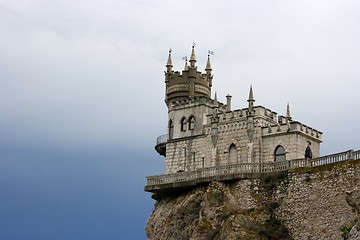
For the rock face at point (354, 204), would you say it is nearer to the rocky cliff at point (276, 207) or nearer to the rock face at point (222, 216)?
the rocky cliff at point (276, 207)

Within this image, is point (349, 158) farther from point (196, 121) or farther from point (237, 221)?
point (196, 121)

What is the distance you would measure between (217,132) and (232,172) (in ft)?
18.3

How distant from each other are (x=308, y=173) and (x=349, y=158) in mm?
3433

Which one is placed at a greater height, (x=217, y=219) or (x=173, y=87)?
(x=173, y=87)

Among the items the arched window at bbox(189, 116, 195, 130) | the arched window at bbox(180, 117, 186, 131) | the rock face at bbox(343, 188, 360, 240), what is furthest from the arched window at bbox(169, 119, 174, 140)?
the rock face at bbox(343, 188, 360, 240)

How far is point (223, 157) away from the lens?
62875 millimetres

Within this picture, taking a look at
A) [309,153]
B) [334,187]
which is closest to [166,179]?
[309,153]

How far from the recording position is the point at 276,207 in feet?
185

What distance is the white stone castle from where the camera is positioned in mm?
60406

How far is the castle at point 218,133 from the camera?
198 feet

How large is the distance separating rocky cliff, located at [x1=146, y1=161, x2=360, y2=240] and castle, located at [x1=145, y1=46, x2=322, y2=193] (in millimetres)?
2912

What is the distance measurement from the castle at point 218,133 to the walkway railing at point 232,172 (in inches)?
34.6

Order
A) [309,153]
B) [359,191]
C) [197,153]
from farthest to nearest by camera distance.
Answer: [197,153] → [309,153] → [359,191]

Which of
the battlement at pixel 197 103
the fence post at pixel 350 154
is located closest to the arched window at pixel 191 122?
the battlement at pixel 197 103
